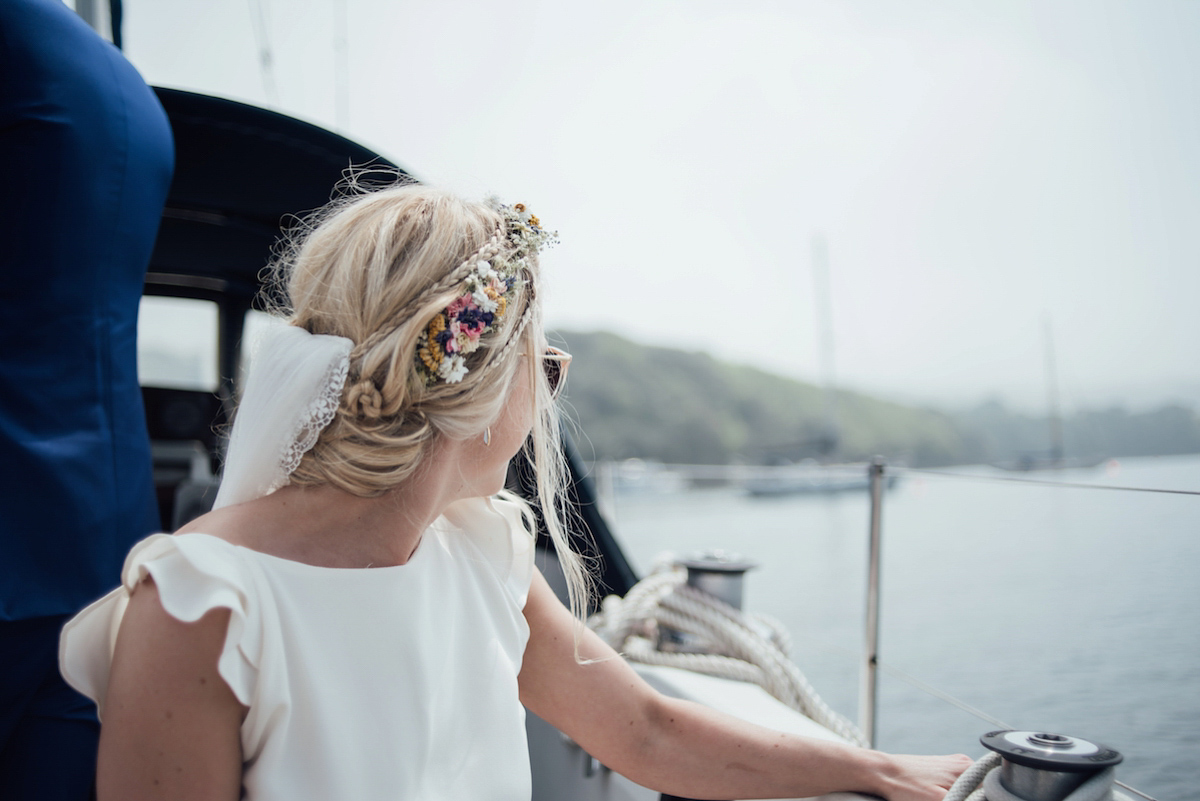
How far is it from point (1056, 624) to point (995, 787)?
1.66 metres

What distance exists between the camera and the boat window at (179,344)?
9.16ft

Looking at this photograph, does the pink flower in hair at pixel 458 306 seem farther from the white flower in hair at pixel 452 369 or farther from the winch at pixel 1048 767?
the winch at pixel 1048 767

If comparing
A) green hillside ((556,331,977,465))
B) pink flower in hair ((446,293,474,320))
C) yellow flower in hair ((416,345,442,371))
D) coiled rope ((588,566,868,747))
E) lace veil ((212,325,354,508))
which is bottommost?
green hillside ((556,331,977,465))

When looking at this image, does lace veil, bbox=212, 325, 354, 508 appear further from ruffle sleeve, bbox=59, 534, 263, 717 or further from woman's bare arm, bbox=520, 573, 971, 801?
woman's bare arm, bbox=520, 573, 971, 801

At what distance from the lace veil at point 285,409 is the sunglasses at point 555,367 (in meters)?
0.31

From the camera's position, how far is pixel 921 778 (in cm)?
95

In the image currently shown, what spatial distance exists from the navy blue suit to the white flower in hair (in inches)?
24.6

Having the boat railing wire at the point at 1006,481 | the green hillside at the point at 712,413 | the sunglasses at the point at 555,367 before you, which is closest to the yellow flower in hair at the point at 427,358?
the sunglasses at the point at 555,367

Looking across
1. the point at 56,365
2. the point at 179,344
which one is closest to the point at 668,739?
the point at 56,365

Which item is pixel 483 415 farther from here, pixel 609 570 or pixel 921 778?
pixel 609 570

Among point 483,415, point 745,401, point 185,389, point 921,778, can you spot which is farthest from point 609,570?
point 745,401

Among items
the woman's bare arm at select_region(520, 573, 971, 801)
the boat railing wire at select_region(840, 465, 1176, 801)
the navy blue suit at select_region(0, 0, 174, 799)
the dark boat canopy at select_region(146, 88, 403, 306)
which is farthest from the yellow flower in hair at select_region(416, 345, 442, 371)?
the dark boat canopy at select_region(146, 88, 403, 306)

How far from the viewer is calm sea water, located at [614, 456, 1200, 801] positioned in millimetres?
1201

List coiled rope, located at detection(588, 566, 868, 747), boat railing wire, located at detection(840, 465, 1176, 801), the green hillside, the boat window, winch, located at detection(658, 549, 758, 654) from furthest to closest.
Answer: the green hillside < the boat window < winch, located at detection(658, 549, 758, 654) < coiled rope, located at detection(588, 566, 868, 747) < boat railing wire, located at detection(840, 465, 1176, 801)
